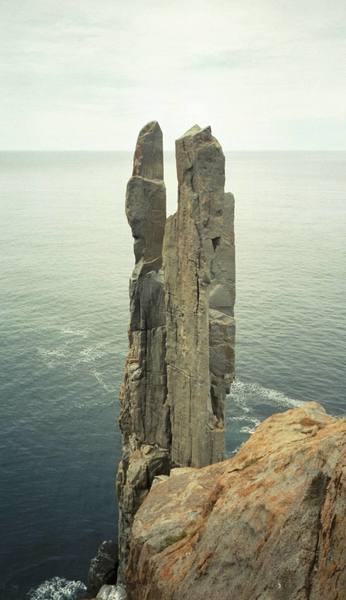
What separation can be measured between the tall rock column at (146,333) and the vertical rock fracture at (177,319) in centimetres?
8

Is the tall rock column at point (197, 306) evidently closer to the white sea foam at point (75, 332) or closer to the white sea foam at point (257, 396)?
the white sea foam at point (257, 396)

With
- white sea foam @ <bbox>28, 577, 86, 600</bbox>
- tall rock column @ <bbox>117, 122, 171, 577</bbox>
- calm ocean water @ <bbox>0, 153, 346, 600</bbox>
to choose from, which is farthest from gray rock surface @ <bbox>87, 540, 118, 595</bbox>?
tall rock column @ <bbox>117, 122, 171, 577</bbox>

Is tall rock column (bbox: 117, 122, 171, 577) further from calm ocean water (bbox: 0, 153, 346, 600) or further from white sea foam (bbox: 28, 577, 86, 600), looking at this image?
calm ocean water (bbox: 0, 153, 346, 600)

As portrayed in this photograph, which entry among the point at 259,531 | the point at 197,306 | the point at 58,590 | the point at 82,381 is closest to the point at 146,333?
the point at 197,306

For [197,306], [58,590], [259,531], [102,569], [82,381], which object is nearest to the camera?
[259,531]

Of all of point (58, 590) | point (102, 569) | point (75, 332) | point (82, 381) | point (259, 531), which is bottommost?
point (58, 590)

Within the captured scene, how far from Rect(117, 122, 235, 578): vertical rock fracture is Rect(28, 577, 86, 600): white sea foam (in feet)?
29.6

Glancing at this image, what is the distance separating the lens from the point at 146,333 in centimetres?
4553

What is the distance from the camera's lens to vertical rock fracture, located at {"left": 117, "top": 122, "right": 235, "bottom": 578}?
1505 inches

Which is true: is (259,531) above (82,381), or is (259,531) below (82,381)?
above

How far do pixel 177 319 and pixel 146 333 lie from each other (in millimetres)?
4428

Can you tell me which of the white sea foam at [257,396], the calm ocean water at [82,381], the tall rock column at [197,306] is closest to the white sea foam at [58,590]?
the calm ocean water at [82,381]

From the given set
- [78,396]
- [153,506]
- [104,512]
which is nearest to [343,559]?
[153,506]

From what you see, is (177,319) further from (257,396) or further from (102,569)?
(257,396)
